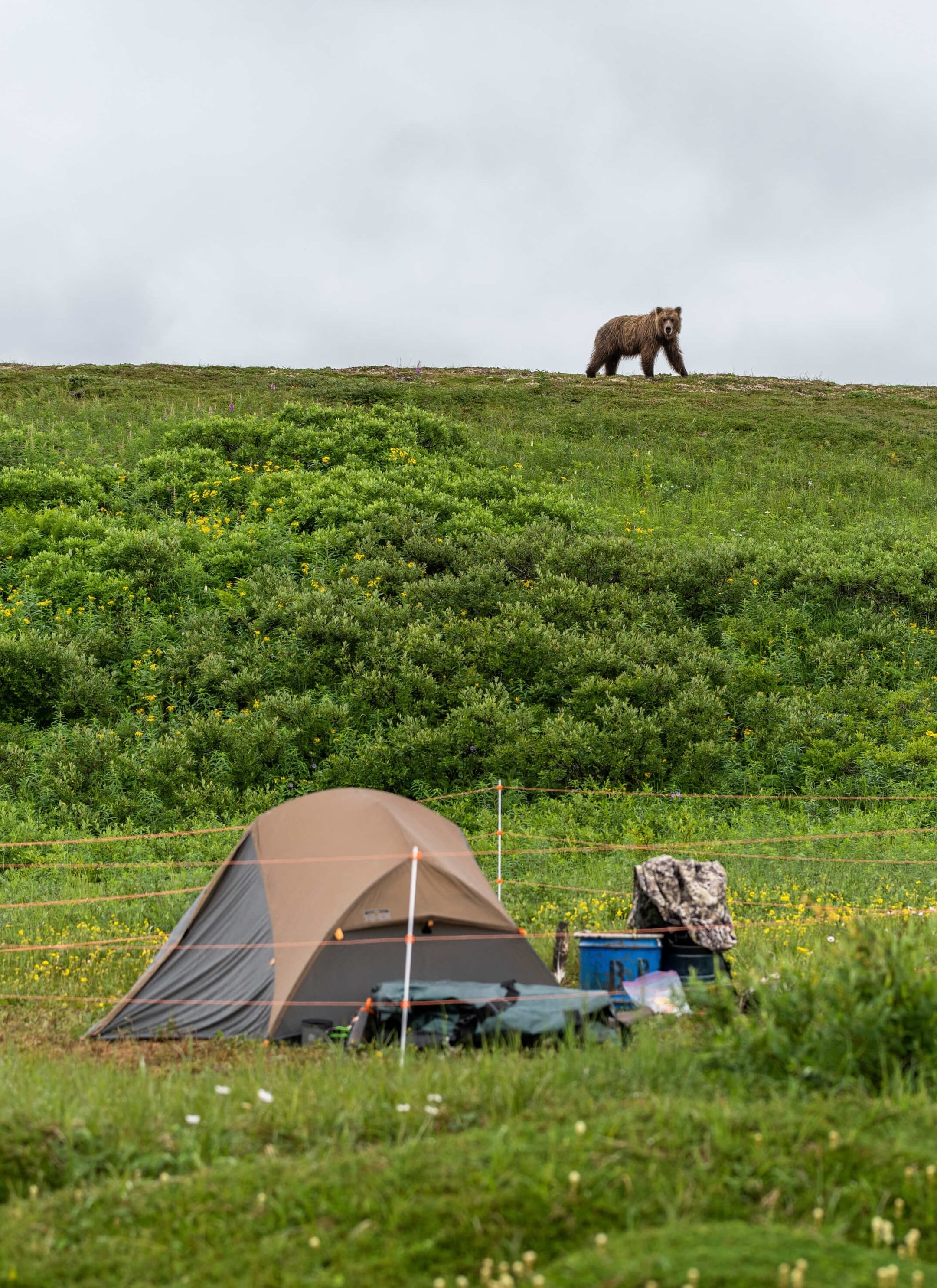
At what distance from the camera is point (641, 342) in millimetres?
36750

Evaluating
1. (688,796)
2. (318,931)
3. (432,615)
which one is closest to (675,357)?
(432,615)

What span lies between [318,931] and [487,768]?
6.87 metres

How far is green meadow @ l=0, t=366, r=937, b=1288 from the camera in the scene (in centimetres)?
369

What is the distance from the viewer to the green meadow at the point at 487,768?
3.69m

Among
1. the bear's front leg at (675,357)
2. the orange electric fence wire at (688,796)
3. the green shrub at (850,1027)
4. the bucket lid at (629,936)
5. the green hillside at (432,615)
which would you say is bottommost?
the bucket lid at (629,936)

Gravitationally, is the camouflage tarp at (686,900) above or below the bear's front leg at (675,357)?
below

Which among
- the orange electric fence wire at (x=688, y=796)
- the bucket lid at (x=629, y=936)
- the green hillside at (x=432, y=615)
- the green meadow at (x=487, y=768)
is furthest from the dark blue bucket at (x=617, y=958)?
the green hillside at (x=432, y=615)

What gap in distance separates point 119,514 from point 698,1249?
19.1 meters

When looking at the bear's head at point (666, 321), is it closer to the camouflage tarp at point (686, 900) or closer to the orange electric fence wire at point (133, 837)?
the orange electric fence wire at point (133, 837)

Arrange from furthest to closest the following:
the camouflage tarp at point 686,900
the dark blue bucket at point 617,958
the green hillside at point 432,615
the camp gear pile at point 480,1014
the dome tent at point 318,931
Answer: the green hillside at point 432,615
the camouflage tarp at point 686,900
the dark blue bucket at point 617,958
the dome tent at point 318,931
the camp gear pile at point 480,1014

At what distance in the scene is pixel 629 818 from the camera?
43.3 feet

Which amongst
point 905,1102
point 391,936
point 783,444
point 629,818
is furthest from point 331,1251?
point 783,444

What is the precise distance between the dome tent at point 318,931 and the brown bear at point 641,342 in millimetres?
30815

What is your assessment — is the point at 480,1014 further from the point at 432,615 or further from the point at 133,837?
the point at 432,615
